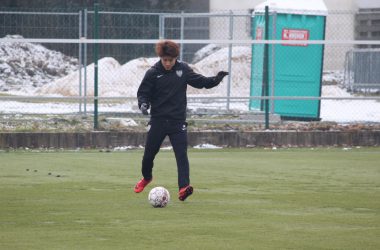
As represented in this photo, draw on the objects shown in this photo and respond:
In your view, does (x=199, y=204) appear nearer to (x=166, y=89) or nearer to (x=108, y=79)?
(x=166, y=89)

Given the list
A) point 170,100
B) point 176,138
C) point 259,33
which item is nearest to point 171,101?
point 170,100

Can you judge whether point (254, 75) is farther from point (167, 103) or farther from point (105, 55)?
point (167, 103)

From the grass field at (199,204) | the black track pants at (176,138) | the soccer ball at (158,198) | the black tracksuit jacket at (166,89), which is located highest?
the black tracksuit jacket at (166,89)

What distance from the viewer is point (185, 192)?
416 inches

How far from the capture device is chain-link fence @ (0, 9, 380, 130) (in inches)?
817

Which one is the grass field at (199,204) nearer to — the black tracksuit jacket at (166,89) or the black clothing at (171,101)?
the black clothing at (171,101)

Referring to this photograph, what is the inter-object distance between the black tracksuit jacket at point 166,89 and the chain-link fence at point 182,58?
695 cm

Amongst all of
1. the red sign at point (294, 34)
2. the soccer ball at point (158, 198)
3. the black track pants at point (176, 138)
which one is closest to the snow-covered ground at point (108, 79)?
the red sign at point (294, 34)

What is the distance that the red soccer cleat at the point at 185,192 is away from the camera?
10.6 metres

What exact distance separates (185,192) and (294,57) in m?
11.8

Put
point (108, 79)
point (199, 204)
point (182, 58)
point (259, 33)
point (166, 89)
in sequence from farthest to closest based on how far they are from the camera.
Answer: point (108, 79) → point (182, 58) → point (259, 33) → point (166, 89) → point (199, 204)

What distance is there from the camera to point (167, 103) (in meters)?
10.8

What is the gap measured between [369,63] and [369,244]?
2180 centimetres

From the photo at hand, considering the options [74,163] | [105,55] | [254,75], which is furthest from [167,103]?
[105,55]
